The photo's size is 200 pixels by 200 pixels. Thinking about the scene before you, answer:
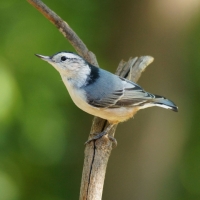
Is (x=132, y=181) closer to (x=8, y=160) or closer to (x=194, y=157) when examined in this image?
(x=194, y=157)

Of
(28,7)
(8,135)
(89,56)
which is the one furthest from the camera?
(28,7)

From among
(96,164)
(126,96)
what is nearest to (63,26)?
(126,96)

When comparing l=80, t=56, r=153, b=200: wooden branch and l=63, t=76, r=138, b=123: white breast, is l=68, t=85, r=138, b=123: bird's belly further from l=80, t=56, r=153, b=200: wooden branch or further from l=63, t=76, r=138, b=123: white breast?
l=80, t=56, r=153, b=200: wooden branch

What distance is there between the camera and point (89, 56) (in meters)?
2.84

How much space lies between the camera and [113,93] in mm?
2592

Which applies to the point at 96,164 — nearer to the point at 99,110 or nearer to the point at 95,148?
the point at 95,148

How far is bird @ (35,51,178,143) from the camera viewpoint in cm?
246

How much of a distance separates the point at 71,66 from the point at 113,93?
0.31m

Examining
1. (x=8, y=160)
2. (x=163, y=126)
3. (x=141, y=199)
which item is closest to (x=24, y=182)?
(x=8, y=160)

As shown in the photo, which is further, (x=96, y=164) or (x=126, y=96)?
(x=126, y=96)

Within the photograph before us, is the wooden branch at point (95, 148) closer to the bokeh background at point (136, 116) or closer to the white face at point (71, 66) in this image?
the white face at point (71, 66)

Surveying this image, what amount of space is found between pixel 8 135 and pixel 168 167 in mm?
1431

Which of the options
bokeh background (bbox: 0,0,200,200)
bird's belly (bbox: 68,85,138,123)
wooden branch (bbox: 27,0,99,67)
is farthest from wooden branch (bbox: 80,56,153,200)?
bokeh background (bbox: 0,0,200,200)

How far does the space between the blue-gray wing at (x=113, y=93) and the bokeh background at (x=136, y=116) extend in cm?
84
